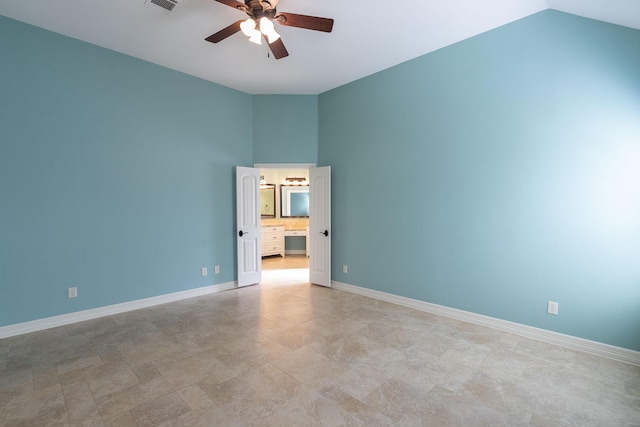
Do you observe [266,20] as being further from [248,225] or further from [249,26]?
[248,225]

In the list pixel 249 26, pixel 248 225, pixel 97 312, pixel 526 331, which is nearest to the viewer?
pixel 249 26

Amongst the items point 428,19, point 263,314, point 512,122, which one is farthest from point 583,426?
point 428,19

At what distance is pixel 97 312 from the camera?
3.58 meters

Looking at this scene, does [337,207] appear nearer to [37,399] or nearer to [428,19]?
[428,19]

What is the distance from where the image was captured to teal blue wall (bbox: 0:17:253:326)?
311 centimetres

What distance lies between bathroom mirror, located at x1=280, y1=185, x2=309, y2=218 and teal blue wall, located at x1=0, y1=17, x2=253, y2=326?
3.63 meters

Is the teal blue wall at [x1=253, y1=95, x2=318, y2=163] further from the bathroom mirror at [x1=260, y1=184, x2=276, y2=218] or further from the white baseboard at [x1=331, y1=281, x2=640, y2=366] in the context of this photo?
the bathroom mirror at [x1=260, y1=184, x2=276, y2=218]

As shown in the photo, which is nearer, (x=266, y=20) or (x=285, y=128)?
(x=266, y=20)

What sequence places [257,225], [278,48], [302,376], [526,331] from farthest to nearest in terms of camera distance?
[257,225], [526,331], [278,48], [302,376]

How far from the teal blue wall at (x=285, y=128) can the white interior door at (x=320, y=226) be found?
47cm

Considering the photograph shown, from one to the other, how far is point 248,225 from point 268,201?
3541mm

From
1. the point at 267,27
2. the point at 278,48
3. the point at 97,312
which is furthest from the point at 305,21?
the point at 97,312

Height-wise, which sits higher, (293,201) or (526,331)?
(293,201)

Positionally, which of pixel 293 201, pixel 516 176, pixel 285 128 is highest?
pixel 285 128
